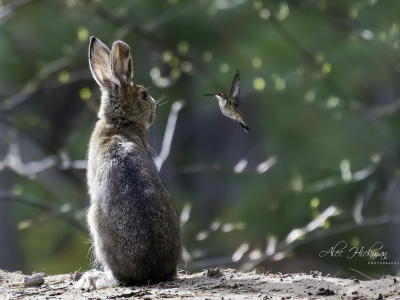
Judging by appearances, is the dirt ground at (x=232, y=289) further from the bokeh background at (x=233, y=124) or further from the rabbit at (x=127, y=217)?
the bokeh background at (x=233, y=124)

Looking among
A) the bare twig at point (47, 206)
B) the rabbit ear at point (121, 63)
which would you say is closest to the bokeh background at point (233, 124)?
the bare twig at point (47, 206)

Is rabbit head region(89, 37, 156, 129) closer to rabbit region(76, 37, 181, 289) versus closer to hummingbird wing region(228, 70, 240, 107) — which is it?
rabbit region(76, 37, 181, 289)

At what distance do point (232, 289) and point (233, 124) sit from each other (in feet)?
15.5

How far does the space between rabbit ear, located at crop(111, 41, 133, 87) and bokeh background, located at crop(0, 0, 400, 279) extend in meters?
2.94

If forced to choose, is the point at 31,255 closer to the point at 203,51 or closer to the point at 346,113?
the point at 203,51

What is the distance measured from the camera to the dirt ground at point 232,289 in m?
2.82

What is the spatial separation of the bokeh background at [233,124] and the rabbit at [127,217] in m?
3.29

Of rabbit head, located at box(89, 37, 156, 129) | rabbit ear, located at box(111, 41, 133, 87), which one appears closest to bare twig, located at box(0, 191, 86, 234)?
rabbit head, located at box(89, 37, 156, 129)

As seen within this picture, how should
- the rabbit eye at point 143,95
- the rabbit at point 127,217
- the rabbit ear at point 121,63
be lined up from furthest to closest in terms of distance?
the rabbit eye at point 143,95
the rabbit ear at point 121,63
the rabbit at point 127,217

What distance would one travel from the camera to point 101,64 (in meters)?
3.94

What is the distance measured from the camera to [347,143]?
7.52 metres

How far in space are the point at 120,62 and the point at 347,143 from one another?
4.73 metres

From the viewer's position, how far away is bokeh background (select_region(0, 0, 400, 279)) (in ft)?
22.8

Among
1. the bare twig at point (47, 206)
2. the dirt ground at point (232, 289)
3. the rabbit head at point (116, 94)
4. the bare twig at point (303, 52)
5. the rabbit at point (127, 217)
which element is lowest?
the dirt ground at point (232, 289)
